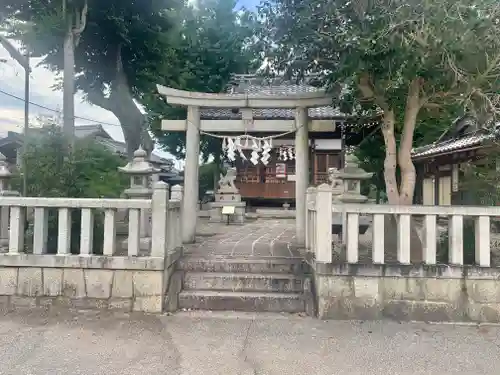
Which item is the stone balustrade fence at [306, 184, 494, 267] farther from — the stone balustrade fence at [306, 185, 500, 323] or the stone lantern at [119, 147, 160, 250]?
the stone lantern at [119, 147, 160, 250]

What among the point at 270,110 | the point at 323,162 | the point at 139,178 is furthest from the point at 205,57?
the point at 139,178

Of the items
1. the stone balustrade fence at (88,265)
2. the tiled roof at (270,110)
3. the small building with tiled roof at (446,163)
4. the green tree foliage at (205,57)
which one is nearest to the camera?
the stone balustrade fence at (88,265)

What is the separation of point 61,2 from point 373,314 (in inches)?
435

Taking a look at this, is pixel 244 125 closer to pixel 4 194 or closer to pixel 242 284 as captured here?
pixel 242 284

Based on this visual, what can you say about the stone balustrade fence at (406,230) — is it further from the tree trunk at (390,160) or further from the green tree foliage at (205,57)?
the green tree foliage at (205,57)

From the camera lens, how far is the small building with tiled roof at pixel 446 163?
12.5 m

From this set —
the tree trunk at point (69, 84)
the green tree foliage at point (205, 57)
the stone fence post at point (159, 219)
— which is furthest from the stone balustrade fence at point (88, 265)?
the green tree foliage at point (205, 57)

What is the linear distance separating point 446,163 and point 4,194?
1495 cm

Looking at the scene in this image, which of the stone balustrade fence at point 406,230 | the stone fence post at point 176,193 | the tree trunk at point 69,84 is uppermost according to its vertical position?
the tree trunk at point 69,84

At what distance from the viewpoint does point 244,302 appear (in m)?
5.45

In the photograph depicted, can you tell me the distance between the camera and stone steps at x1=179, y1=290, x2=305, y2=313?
541cm

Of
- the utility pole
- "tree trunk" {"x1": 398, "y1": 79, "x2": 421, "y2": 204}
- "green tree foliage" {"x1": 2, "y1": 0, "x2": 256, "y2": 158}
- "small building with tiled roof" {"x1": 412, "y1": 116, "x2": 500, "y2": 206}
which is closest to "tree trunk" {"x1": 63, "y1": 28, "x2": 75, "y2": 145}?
"green tree foliage" {"x1": 2, "y1": 0, "x2": 256, "y2": 158}

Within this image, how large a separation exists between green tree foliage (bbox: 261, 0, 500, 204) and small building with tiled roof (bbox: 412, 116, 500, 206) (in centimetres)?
515

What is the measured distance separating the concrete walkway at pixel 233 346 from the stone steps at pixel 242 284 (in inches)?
8.2
